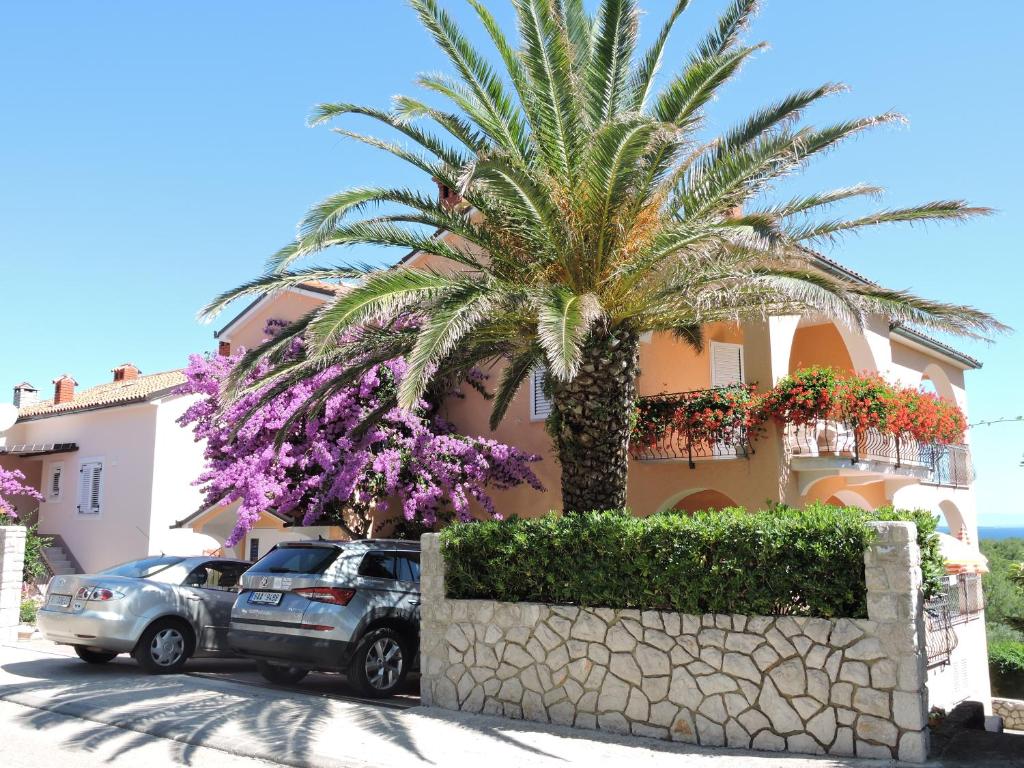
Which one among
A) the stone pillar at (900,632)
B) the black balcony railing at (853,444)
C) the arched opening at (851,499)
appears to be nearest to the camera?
the stone pillar at (900,632)

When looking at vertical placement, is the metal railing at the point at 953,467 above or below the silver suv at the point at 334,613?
above

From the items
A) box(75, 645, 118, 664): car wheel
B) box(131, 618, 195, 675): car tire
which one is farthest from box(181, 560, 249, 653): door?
box(75, 645, 118, 664): car wheel

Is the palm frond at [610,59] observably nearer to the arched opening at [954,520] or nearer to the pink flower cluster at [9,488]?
the arched opening at [954,520]

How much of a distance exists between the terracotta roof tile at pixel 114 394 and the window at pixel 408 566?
13.7m

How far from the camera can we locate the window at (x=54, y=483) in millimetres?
27673

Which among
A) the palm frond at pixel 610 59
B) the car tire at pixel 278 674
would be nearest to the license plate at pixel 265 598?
the car tire at pixel 278 674

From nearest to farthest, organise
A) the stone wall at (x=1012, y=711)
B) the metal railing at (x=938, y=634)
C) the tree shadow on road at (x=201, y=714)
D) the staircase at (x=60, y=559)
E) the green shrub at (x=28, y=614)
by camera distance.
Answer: the tree shadow on road at (x=201, y=714), the metal railing at (x=938, y=634), the green shrub at (x=28, y=614), the stone wall at (x=1012, y=711), the staircase at (x=60, y=559)

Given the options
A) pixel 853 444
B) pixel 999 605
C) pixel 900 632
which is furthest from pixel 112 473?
pixel 999 605

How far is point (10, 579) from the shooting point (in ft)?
50.7

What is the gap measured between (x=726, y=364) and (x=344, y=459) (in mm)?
7382

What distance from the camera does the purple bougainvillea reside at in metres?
15.2

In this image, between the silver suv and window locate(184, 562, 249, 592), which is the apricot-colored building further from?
window locate(184, 562, 249, 592)

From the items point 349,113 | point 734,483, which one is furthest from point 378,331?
point 734,483

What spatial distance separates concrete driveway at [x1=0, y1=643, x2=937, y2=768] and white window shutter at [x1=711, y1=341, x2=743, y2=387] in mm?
9091
